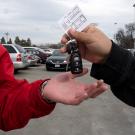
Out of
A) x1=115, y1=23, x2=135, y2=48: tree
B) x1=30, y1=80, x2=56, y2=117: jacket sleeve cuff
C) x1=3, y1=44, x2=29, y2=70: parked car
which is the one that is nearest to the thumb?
x1=30, y1=80, x2=56, y2=117: jacket sleeve cuff

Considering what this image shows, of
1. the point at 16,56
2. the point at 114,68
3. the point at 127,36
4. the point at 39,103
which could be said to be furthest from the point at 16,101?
the point at 127,36

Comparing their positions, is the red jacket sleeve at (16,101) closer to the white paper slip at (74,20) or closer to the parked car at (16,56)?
the white paper slip at (74,20)

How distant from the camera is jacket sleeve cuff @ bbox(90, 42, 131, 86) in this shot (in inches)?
101

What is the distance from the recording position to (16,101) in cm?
277

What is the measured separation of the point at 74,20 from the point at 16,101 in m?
0.67

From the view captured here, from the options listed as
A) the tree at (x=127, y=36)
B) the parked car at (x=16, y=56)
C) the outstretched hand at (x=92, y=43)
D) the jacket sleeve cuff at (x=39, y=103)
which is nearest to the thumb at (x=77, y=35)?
the outstretched hand at (x=92, y=43)

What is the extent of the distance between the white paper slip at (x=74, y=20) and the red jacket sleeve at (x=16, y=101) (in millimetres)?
467

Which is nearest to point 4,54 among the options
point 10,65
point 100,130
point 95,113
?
point 10,65

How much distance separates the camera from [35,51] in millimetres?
35875

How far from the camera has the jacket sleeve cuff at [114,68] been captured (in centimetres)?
257

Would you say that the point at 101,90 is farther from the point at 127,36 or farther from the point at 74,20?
the point at 127,36

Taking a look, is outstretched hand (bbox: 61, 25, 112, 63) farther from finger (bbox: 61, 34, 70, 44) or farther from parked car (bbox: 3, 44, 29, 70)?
parked car (bbox: 3, 44, 29, 70)

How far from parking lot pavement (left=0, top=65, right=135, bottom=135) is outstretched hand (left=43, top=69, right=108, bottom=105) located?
4947 mm

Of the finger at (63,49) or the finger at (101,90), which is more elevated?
→ the finger at (63,49)
